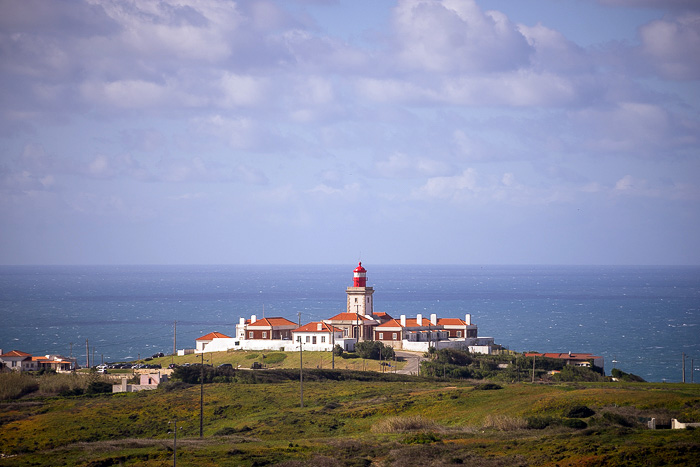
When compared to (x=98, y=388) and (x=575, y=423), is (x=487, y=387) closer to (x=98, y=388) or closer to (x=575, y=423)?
(x=575, y=423)

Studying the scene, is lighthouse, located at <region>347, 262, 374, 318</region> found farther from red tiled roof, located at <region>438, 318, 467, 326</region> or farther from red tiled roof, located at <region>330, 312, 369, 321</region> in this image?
red tiled roof, located at <region>438, 318, 467, 326</region>

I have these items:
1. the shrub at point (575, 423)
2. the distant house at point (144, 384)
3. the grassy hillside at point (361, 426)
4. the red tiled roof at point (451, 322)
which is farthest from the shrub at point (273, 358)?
the shrub at point (575, 423)

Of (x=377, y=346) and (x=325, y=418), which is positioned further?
(x=377, y=346)

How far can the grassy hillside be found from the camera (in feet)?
136

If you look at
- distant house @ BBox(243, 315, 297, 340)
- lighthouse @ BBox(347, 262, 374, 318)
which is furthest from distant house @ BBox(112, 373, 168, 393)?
lighthouse @ BBox(347, 262, 374, 318)

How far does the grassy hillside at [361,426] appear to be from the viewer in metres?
41.6

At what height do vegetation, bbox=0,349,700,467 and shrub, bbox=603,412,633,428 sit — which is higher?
shrub, bbox=603,412,633,428

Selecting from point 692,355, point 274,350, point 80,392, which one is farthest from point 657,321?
point 80,392

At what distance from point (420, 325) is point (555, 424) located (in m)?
43.7

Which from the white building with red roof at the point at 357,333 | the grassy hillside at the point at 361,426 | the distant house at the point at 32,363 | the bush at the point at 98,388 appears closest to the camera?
the grassy hillside at the point at 361,426

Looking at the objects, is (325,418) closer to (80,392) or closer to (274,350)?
(80,392)

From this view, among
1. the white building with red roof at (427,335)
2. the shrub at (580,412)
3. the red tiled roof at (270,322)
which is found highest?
the red tiled roof at (270,322)

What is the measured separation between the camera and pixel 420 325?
9150cm

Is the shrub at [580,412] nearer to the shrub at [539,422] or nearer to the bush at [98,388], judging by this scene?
the shrub at [539,422]
